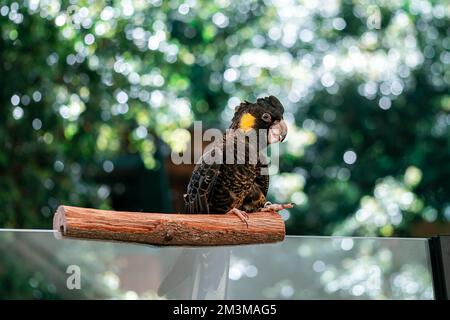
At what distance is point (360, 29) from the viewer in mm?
4824

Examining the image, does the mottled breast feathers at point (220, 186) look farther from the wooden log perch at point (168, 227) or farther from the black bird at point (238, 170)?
the wooden log perch at point (168, 227)

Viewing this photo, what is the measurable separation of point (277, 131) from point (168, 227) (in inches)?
19.1

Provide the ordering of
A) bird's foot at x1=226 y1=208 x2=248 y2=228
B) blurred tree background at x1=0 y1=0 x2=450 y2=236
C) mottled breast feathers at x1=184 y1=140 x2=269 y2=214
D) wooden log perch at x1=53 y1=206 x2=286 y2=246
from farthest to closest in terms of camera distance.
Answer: blurred tree background at x1=0 y1=0 x2=450 y2=236 → mottled breast feathers at x1=184 y1=140 x2=269 y2=214 → bird's foot at x1=226 y1=208 x2=248 y2=228 → wooden log perch at x1=53 y1=206 x2=286 y2=246

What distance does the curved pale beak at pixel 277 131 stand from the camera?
1.92 metres

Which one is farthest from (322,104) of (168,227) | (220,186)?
(168,227)

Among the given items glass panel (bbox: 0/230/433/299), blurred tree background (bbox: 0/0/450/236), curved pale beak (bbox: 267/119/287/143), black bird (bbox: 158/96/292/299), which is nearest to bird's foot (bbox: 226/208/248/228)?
black bird (bbox: 158/96/292/299)

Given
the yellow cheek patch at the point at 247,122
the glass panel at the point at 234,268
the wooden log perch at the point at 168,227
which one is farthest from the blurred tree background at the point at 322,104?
the wooden log perch at the point at 168,227

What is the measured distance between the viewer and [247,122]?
195 centimetres

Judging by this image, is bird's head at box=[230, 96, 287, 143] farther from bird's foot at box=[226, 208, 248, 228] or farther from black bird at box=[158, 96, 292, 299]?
bird's foot at box=[226, 208, 248, 228]

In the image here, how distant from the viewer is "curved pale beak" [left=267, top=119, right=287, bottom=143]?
1923mm

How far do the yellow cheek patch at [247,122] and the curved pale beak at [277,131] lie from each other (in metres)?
0.06
